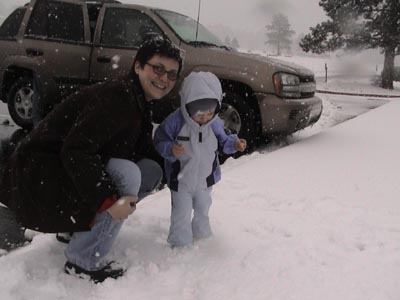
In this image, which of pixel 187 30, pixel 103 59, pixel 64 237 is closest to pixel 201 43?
pixel 187 30

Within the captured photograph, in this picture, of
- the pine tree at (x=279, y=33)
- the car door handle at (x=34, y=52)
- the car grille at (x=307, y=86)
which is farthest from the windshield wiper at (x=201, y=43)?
the pine tree at (x=279, y=33)

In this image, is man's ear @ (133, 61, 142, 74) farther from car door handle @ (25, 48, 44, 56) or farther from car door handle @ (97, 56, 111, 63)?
car door handle @ (25, 48, 44, 56)

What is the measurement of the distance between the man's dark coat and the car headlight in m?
3.08

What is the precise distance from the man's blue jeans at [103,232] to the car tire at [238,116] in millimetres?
2904

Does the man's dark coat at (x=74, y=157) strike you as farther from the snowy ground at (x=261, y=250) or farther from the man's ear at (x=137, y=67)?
the snowy ground at (x=261, y=250)

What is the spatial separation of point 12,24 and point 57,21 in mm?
898

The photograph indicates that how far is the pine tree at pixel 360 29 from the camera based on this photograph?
71.8 ft

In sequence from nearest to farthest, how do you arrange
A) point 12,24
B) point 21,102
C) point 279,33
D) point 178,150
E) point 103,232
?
1. point 103,232
2. point 178,150
3. point 21,102
4. point 12,24
5. point 279,33

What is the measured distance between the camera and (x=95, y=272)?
2252 mm

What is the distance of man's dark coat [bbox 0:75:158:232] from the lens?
199 cm

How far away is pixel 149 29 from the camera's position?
5551 millimetres

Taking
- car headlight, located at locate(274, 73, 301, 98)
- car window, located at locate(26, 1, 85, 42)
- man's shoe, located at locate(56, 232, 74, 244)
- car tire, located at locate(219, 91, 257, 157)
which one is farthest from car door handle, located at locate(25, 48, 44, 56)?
man's shoe, located at locate(56, 232, 74, 244)

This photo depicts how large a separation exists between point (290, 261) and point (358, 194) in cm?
143

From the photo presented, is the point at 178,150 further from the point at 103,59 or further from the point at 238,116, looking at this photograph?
the point at 103,59
